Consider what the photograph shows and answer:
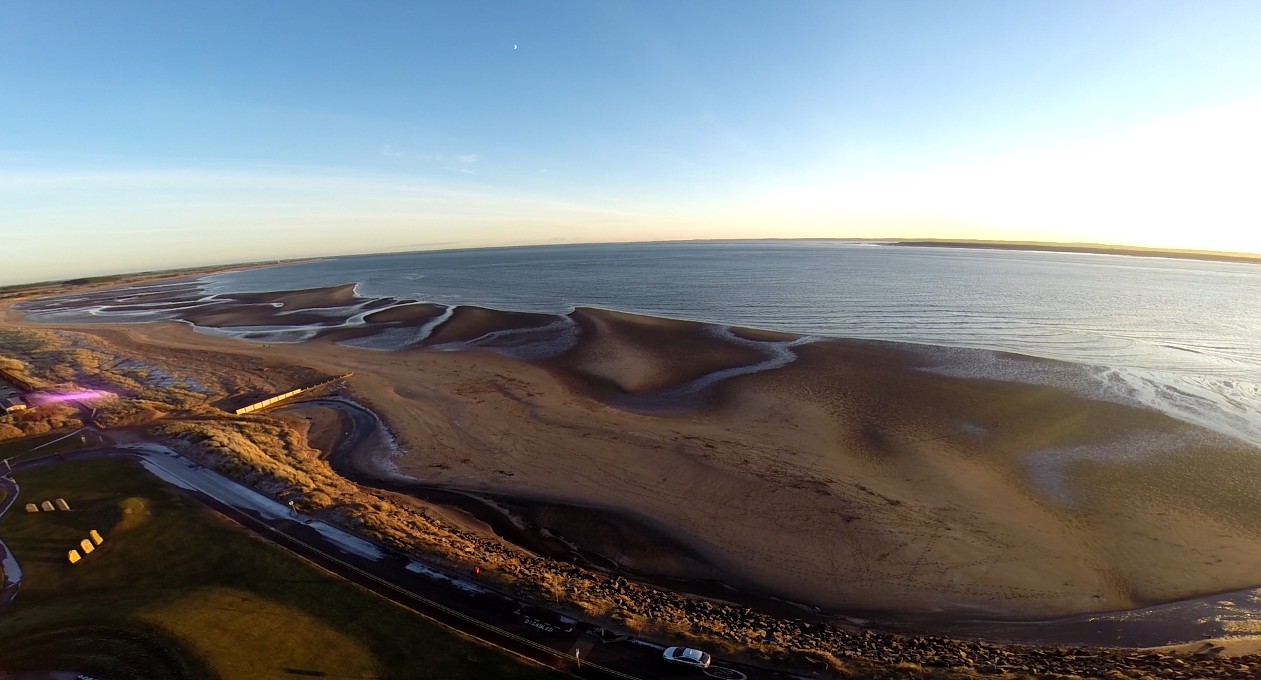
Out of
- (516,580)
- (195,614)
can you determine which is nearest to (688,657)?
(516,580)

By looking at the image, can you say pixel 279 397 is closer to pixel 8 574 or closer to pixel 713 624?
pixel 8 574

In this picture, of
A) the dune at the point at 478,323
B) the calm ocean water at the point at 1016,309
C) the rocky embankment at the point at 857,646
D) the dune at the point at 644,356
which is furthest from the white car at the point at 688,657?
the dune at the point at 478,323

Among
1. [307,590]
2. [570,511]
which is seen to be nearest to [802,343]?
[570,511]

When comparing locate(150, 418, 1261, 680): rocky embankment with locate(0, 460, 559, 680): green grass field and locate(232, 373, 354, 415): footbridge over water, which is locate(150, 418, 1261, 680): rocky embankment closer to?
locate(0, 460, 559, 680): green grass field

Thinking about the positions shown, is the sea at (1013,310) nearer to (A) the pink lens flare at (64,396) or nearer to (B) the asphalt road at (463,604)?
(B) the asphalt road at (463,604)

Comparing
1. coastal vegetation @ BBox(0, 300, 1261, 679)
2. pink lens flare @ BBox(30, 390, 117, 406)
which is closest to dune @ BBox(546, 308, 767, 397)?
coastal vegetation @ BBox(0, 300, 1261, 679)

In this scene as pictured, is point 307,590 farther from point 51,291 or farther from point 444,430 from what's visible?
point 51,291
